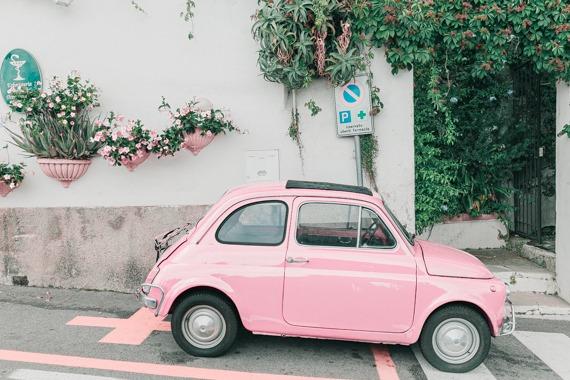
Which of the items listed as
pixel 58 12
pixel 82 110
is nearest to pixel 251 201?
pixel 82 110

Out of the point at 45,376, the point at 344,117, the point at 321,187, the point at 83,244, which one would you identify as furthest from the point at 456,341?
the point at 83,244

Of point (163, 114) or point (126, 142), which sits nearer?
point (126, 142)

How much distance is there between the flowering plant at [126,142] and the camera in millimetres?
6371

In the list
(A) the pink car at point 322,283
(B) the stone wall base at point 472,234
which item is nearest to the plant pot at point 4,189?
(A) the pink car at point 322,283

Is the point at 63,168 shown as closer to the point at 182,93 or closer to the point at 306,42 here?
the point at 182,93

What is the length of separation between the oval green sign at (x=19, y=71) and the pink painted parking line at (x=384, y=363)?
232 inches

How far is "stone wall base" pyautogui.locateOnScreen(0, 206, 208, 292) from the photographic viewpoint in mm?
6871

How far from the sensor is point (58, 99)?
6.53 meters

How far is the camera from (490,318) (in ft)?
14.1

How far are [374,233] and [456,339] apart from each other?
3.95 feet

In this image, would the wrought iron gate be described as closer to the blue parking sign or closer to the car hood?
the blue parking sign

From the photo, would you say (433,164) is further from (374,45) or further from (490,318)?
(490,318)

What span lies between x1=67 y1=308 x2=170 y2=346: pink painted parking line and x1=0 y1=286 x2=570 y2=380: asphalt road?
0.01 metres

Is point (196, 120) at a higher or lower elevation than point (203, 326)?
higher
